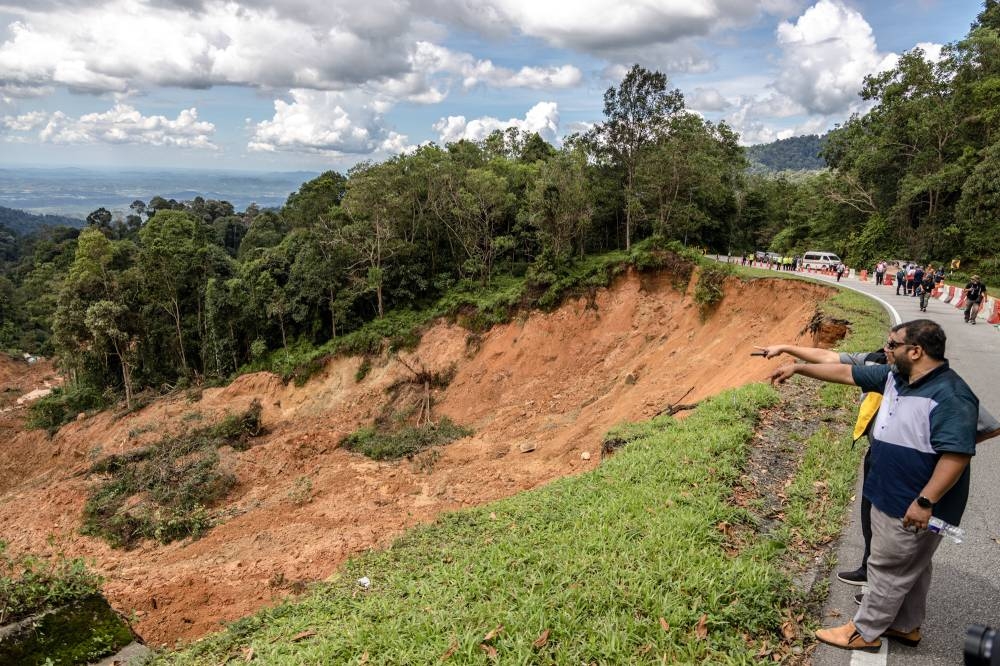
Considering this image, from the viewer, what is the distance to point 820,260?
3266cm

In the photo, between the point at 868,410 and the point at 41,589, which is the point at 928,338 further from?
the point at 41,589

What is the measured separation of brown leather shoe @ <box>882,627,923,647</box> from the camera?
11.3 feet

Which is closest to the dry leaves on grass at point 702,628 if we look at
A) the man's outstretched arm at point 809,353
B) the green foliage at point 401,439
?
the man's outstretched arm at point 809,353

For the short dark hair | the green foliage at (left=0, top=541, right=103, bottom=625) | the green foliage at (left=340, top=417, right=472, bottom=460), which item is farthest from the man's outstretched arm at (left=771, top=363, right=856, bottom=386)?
the green foliage at (left=340, top=417, right=472, bottom=460)

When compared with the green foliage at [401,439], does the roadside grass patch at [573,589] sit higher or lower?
higher

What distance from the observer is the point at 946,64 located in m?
30.1

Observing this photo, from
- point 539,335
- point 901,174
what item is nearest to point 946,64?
point 901,174

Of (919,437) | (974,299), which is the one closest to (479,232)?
(974,299)

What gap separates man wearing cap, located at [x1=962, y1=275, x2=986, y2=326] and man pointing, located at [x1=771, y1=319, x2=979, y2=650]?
1380cm

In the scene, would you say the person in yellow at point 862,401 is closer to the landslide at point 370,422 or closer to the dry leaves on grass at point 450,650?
the dry leaves on grass at point 450,650

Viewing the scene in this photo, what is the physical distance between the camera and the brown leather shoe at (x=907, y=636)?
346cm

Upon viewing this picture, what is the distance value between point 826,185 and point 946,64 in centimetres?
1056

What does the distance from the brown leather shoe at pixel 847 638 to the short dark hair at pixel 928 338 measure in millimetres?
1878

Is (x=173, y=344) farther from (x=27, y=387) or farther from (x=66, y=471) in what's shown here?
(x=27, y=387)
